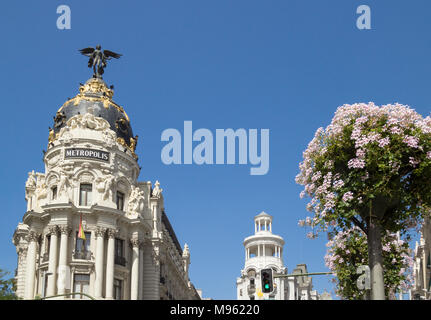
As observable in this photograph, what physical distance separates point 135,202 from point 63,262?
32.8 ft

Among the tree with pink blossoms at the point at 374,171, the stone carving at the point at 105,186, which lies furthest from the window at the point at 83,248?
the tree with pink blossoms at the point at 374,171

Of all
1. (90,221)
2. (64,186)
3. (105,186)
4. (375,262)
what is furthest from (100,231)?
(375,262)

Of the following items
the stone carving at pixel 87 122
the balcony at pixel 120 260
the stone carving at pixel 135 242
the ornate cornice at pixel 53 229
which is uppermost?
the stone carving at pixel 87 122

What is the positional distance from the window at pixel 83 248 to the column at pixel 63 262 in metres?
1.30

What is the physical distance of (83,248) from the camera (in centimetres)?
5712

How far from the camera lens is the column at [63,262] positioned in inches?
2137

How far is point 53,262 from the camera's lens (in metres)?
55.2

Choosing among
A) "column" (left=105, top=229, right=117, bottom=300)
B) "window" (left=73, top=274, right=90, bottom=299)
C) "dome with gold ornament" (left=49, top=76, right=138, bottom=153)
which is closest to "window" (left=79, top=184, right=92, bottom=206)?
"column" (left=105, top=229, right=117, bottom=300)

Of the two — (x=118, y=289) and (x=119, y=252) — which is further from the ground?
(x=119, y=252)

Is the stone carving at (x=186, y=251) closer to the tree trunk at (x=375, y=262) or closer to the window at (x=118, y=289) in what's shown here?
the window at (x=118, y=289)

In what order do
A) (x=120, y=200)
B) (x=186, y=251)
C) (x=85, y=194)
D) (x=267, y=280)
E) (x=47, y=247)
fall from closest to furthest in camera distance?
(x=267, y=280), (x=47, y=247), (x=85, y=194), (x=120, y=200), (x=186, y=251)

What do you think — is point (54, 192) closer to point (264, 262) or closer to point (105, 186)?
point (105, 186)

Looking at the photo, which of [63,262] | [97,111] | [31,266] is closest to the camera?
[63,262]
